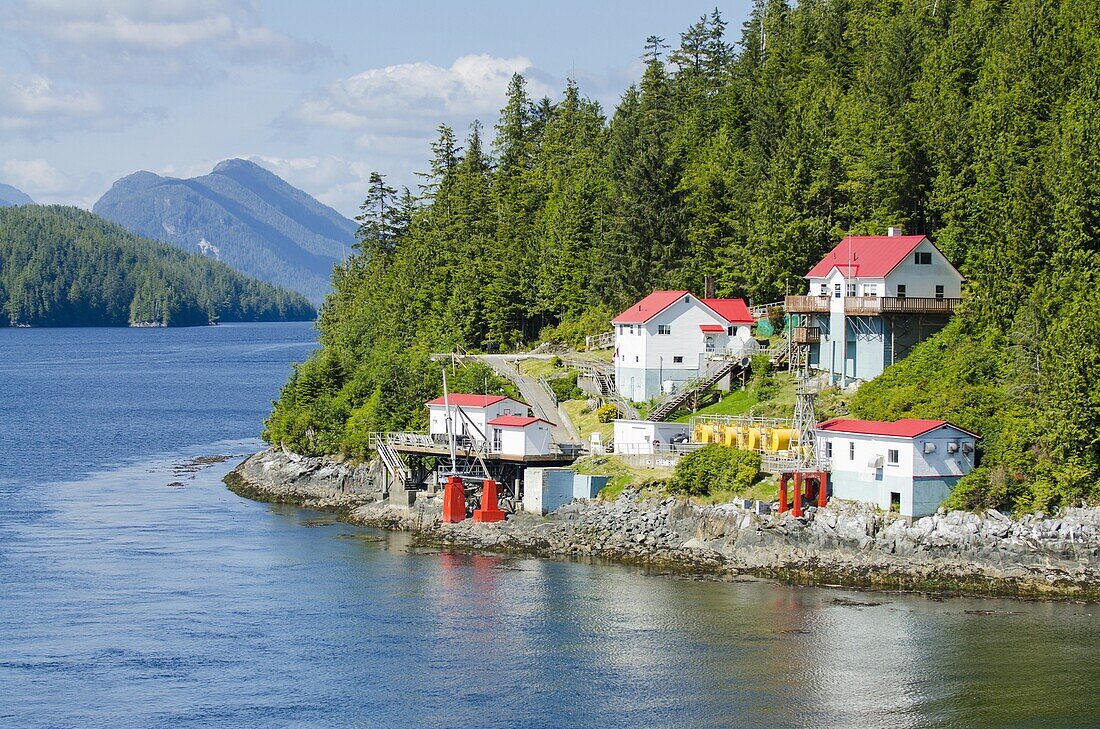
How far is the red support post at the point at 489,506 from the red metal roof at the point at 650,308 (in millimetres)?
14517

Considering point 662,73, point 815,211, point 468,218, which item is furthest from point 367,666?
point 662,73

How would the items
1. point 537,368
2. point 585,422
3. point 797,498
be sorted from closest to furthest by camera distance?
point 797,498 → point 585,422 → point 537,368

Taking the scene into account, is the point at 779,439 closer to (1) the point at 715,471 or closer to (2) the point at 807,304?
(1) the point at 715,471

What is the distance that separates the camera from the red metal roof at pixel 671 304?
75688 mm

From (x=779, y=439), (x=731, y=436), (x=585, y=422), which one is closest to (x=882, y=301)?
(x=779, y=439)

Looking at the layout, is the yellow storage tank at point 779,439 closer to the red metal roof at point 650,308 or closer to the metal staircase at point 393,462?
the red metal roof at point 650,308

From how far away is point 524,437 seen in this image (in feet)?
223

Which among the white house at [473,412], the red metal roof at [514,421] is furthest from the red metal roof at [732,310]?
the red metal roof at [514,421]

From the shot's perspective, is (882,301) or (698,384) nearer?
(882,301)

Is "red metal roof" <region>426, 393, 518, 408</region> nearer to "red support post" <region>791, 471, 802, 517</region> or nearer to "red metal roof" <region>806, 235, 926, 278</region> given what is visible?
"red metal roof" <region>806, 235, 926, 278</region>

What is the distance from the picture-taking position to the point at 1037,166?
61.4m

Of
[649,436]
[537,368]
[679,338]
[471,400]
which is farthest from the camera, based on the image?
[537,368]

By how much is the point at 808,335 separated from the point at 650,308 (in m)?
9.56

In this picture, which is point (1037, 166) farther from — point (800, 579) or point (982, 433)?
point (800, 579)
